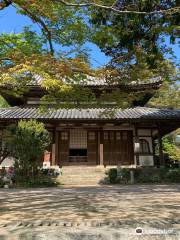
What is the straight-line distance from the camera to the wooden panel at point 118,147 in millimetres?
23641

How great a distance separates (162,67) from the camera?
42.0ft

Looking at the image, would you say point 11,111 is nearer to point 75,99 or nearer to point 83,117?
point 83,117

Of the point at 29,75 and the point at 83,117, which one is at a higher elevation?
the point at 83,117

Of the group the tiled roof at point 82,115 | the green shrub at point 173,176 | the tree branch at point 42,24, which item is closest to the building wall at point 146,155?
the tiled roof at point 82,115

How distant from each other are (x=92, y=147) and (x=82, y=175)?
432 centimetres

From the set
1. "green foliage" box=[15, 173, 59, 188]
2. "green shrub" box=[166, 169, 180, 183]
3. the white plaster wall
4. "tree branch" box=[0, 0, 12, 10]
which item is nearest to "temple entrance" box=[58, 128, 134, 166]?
the white plaster wall

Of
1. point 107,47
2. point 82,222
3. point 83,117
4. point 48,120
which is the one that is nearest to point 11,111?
point 48,120

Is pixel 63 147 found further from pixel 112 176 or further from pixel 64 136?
pixel 112 176

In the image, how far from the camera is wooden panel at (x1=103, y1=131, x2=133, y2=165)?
23641 mm

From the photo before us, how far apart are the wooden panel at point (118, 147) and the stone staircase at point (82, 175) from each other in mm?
1755

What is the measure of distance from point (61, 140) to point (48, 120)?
285 centimetres

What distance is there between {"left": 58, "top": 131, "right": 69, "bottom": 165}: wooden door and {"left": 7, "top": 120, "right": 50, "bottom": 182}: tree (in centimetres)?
631

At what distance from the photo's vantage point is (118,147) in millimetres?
23969

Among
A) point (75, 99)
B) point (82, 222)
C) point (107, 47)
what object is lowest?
point (82, 222)
